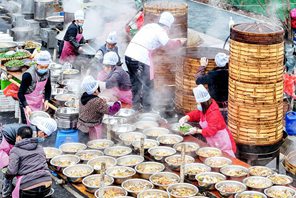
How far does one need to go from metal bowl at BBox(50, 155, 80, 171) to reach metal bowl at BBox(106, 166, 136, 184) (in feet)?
1.86

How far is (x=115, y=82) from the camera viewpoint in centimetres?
944

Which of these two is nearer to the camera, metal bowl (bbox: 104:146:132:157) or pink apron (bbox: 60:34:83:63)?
metal bowl (bbox: 104:146:132:157)

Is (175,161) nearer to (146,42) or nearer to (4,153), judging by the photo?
(4,153)

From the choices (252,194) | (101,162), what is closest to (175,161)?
(101,162)

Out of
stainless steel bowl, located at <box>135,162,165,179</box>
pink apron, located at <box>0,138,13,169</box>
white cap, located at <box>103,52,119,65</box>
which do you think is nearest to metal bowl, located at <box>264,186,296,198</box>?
stainless steel bowl, located at <box>135,162,165,179</box>

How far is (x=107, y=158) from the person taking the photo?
25.1 feet

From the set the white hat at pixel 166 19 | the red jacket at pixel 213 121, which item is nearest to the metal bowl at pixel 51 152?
the red jacket at pixel 213 121

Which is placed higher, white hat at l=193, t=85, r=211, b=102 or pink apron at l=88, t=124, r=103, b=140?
white hat at l=193, t=85, r=211, b=102

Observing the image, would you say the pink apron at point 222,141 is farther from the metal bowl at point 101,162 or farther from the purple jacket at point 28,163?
the purple jacket at point 28,163

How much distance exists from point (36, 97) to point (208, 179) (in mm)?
3592

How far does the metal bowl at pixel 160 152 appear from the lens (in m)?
7.61

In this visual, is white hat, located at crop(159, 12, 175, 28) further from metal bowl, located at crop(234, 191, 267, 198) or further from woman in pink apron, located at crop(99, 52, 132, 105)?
metal bowl, located at crop(234, 191, 267, 198)

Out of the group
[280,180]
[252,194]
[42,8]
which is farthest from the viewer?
[42,8]

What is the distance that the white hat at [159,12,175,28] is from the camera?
9.84 m
